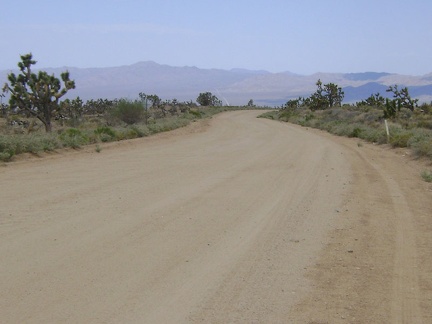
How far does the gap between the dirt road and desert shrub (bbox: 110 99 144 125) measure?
1095 inches

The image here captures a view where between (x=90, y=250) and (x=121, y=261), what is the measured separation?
2.15 feet

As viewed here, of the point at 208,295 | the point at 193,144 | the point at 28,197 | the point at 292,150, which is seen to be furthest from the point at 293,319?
the point at 193,144

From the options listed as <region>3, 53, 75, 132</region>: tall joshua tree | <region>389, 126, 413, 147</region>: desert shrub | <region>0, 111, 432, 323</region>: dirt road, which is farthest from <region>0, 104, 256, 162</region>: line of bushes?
<region>389, 126, 413, 147</region>: desert shrub

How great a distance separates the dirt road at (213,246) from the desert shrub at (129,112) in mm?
27824

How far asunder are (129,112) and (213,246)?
35599 millimetres

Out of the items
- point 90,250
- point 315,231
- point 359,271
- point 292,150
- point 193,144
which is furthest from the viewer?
point 193,144

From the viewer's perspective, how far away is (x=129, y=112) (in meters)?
42.0

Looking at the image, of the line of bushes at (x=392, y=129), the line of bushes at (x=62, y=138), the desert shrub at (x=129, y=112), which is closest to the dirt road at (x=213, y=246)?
the line of bushes at (x=62, y=138)

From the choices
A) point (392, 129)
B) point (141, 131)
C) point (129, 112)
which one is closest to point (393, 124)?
point (392, 129)

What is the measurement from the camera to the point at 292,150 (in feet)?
68.2

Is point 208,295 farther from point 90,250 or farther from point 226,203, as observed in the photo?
point 226,203

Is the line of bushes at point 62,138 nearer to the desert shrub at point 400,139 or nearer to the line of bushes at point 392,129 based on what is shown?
the line of bushes at point 392,129

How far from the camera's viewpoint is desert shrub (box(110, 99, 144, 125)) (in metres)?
42.0

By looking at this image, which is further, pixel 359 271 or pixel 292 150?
pixel 292 150
